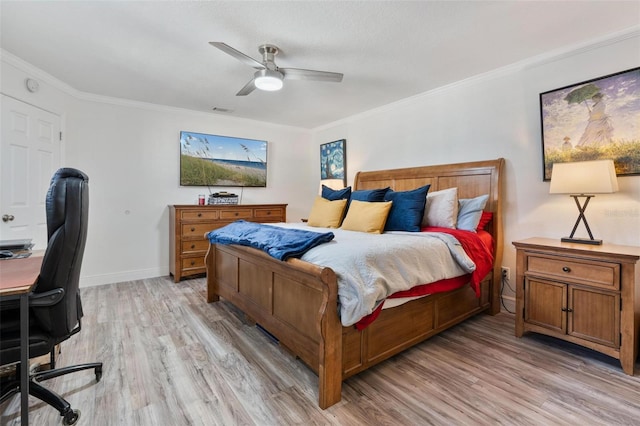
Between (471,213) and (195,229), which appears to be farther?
(195,229)

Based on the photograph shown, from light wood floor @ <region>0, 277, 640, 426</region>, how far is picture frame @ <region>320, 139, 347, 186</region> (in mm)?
3177

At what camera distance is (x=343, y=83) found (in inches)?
137

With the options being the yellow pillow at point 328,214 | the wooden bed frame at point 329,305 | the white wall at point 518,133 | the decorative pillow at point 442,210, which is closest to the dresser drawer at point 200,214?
the wooden bed frame at point 329,305

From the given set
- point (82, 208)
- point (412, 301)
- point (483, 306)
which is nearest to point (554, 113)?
point (483, 306)

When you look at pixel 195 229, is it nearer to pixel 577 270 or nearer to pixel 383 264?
pixel 383 264

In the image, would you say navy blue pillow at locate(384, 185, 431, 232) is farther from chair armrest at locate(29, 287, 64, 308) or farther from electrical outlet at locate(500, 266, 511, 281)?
chair armrest at locate(29, 287, 64, 308)

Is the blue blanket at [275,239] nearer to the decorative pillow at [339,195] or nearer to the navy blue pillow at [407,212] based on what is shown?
the navy blue pillow at [407,212]

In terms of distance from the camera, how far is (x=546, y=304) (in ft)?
7.61

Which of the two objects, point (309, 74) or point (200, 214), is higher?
point (309, 74)

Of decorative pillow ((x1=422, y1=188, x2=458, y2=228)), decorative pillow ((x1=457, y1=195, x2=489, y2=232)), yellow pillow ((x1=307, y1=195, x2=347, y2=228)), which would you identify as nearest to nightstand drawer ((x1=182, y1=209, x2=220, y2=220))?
yellow pillow ((x1=307, y1=195, x2=347, y2=228))

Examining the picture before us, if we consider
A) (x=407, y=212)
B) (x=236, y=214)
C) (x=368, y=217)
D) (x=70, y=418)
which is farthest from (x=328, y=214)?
(x=70, y=418)

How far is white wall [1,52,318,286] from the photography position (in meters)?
→ 3.76

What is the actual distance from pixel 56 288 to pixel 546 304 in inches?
126

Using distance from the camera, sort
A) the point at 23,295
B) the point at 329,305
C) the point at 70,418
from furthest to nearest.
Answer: the point at 329,305
the point at 70,418
the point at 23,295
